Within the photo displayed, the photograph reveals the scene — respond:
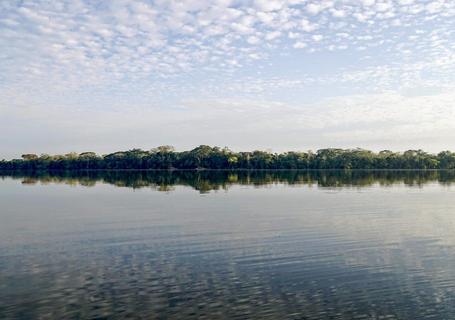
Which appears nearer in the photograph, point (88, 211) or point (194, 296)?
point (194, 296)

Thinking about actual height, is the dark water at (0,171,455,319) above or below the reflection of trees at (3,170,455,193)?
below

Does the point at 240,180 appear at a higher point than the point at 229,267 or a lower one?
higher

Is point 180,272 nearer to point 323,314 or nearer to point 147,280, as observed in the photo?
point 147,280

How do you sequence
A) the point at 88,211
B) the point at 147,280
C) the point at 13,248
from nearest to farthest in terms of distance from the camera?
the point at 147,280, the point at 13,248, the point at 88,211

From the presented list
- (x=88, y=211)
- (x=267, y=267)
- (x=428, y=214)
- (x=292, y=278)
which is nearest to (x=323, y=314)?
(x=292, y=278)

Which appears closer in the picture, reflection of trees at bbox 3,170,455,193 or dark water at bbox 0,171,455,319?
dark water at bbox 0,171,455,319

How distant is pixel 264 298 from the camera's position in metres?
16.3

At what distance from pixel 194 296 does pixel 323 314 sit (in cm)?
484

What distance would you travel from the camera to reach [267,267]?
20.8 meters

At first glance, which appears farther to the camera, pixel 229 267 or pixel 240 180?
pixel 240 180

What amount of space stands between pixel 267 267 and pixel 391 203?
3478cm

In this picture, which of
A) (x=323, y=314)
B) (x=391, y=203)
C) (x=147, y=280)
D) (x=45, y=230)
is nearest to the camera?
(x=323, y=314)

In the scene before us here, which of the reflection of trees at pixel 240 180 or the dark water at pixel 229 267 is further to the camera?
the reflection of trees at pixel 240 180

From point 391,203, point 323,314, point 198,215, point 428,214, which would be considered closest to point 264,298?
point 323,314
